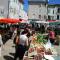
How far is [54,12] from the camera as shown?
365 ft

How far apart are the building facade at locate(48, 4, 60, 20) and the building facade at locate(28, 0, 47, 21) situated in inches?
112

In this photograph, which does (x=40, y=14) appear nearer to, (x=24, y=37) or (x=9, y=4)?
(x=9, y=4)

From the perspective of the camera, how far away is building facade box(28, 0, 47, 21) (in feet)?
340

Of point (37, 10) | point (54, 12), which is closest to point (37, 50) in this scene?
point (37, 10)

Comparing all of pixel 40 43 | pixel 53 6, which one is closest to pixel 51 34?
pixel 40 43

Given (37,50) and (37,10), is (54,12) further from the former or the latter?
(37,50)

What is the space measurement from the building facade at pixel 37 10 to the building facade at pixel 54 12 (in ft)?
9.35

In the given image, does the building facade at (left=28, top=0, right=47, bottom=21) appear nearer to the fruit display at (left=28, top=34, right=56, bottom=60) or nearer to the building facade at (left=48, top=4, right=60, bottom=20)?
the building facade at (left=48, top=4, right=60, bottom=20)

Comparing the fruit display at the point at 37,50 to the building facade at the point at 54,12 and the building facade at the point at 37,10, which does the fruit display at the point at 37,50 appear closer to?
the building facade at the point at 37,10

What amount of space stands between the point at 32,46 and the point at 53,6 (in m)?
100

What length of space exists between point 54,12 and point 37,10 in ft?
28.3

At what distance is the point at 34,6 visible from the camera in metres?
110

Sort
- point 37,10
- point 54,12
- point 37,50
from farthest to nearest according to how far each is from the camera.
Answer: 1. point 54,12
2. point 37,10
3. point 37,50

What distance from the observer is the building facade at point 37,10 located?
103500 mm
